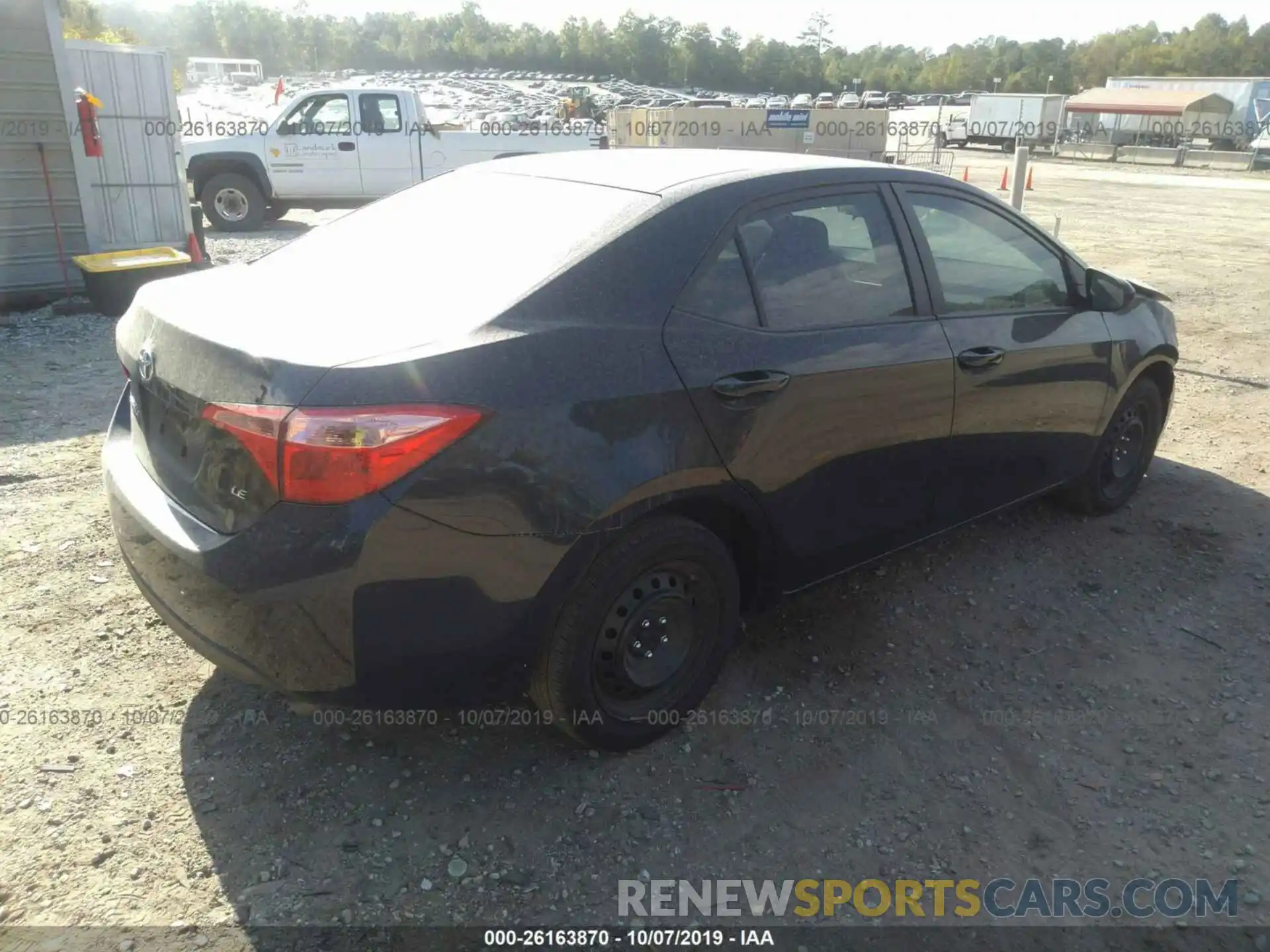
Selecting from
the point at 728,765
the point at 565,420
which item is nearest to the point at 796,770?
the point at 728,765

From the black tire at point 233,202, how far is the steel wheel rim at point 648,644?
1269 centimetres

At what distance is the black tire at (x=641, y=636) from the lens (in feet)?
8.61

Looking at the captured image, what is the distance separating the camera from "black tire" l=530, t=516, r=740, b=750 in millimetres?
2623

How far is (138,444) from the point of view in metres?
2.83

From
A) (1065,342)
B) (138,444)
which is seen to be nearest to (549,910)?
(138,444)

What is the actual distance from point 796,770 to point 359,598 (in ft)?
A: 4.82

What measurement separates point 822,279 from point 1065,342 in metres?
1.40

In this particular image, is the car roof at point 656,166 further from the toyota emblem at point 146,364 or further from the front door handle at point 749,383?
the toyota emblem at point 146,364

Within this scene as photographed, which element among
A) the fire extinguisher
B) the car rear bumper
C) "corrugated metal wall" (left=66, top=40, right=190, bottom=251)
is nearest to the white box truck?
"corrugated metal wall" (left=66, top=40, right=190, bottom=251)

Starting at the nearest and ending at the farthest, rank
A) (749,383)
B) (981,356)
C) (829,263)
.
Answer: (749,383), (829,263), (981,356)

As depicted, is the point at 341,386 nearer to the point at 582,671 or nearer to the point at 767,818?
the point at 582,671

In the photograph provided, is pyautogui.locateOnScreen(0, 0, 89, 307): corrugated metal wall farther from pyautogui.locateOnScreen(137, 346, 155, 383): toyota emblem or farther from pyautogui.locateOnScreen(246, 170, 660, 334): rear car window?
pyautogui.locateOnScreen(137, 346, 155, 383): toyota emblem

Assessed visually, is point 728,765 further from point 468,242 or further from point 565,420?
point 468,242

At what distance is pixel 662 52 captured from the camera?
10844cm
